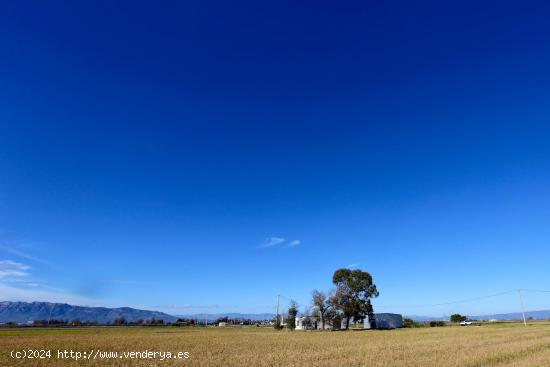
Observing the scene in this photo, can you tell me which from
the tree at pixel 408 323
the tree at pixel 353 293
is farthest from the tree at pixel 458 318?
the tree at pixel 353 293

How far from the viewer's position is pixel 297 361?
86.2 ft

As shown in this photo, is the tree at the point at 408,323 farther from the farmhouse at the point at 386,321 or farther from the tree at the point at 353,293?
the tree at the point at 353,293

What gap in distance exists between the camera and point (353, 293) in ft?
342

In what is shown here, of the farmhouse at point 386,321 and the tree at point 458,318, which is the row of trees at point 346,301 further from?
the tree at point 458,318

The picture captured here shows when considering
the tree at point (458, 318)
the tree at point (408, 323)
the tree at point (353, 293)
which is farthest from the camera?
the tree at point (458, 318)

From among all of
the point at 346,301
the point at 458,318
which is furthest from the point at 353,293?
the point at 458,318

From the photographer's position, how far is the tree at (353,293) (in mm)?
102000

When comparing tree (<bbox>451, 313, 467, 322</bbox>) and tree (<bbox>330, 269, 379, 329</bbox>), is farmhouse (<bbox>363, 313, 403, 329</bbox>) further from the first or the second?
tree (<bbox>451, 313, 467, 322</bbox>)

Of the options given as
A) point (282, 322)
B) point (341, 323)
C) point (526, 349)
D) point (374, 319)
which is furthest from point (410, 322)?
point (526, 349)

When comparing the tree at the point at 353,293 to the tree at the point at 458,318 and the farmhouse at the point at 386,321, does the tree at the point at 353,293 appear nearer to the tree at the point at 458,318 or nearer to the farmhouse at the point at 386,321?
the farmhouse at the point at 386,321

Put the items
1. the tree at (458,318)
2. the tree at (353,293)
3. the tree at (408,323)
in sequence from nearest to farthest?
the tree at (353,293) → the tree at (408,323) → the tree at (458,318)

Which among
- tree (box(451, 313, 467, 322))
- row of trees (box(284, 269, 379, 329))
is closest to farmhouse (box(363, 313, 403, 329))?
row of trees (box(284, 269, 379, 329))

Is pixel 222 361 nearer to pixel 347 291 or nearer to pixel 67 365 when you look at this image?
pixel 67 365

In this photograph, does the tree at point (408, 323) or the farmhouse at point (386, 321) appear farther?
the tree at point (408, 323)
